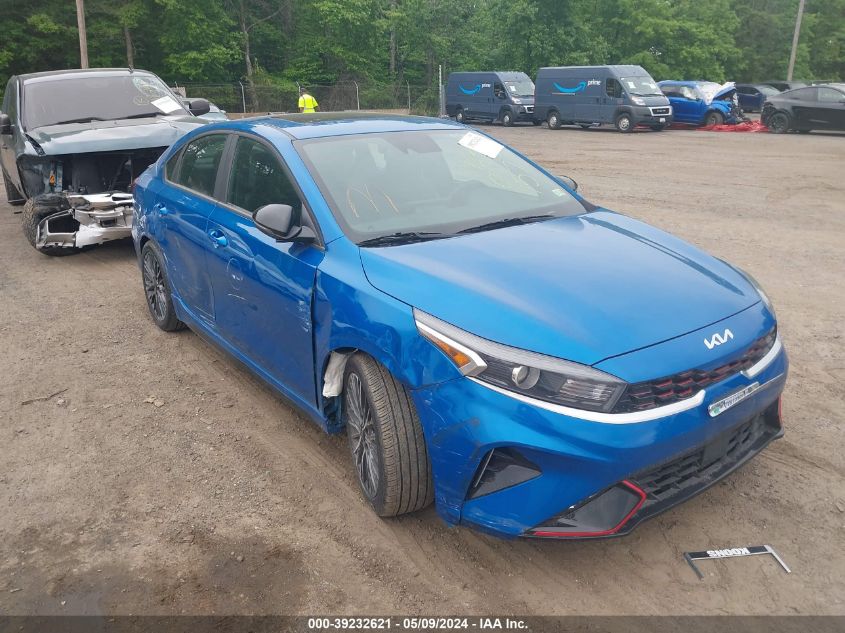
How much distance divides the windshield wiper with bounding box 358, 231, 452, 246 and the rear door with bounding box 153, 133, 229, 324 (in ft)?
4.67

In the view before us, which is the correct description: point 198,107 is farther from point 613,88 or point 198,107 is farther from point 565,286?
point 613,88

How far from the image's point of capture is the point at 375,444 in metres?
3.12

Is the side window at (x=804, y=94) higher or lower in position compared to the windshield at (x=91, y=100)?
lower

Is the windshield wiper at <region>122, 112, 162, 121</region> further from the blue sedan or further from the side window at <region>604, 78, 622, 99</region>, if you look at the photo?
the side window at <region>604, 78, 622, 99</region>

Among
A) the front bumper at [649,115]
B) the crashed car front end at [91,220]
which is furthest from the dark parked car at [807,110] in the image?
the crashed car front end at [91,220]

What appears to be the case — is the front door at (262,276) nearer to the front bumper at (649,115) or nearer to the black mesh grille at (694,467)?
the black mesh grille at (694,467)

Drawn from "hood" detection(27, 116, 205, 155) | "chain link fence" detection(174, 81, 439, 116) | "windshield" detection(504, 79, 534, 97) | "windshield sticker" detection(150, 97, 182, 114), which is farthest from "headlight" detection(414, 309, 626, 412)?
"chain link fence" detection(174, 81, 439, 116)

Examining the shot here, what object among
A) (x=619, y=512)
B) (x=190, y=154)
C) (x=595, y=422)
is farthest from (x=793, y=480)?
(x=190, y=154)

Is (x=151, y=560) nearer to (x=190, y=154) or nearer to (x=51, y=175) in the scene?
(x=190, y=154)

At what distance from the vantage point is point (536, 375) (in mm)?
2557

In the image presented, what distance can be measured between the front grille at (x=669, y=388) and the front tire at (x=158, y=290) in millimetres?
3749

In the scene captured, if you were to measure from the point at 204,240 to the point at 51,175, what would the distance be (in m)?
4.91

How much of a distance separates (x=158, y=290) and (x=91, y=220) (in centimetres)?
280

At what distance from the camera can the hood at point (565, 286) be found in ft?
8.73
